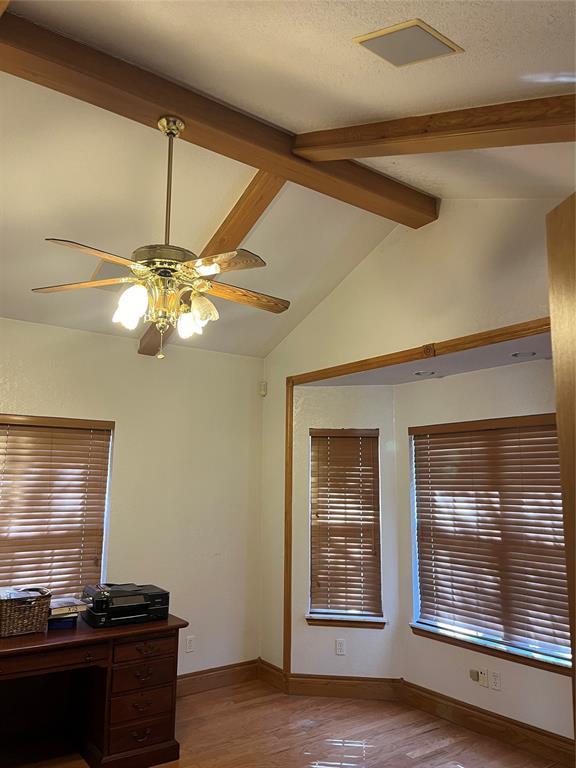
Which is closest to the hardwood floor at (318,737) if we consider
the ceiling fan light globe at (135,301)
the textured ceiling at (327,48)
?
the ceiling fan light globe at (135,301)

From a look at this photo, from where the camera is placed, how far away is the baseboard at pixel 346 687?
13.7 ft

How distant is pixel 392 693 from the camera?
4.17 metres

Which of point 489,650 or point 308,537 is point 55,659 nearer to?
point 308,537

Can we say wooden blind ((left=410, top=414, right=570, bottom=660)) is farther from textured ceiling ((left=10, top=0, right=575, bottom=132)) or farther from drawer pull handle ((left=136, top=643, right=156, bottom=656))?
textured ceiling ((left=10, top=0, right=575, bottom=132))

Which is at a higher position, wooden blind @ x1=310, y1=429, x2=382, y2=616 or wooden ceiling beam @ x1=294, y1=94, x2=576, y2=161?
wooden ceiling beam @ x1=294, y1=94, x2=576, y2=161

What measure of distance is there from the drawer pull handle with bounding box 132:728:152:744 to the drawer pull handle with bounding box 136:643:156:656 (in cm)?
42

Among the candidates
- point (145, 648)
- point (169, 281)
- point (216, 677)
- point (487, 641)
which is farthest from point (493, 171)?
point (216, 677)

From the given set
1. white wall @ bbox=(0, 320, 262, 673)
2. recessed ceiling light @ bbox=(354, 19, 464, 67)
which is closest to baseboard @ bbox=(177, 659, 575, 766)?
white wall @ bbox=(0, 320, 262, 673)

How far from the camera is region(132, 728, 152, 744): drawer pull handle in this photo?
3158 millimetres

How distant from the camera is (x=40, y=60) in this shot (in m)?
2.00

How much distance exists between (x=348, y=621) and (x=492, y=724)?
1162 mm

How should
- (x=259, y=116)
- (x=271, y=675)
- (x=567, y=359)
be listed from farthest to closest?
(x=271, y=675) < (x=259, y=116) < (x=567, y=359)

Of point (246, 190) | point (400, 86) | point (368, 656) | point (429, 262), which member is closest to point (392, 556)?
point (368, 656)

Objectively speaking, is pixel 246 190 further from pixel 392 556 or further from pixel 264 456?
pixel 392 556
